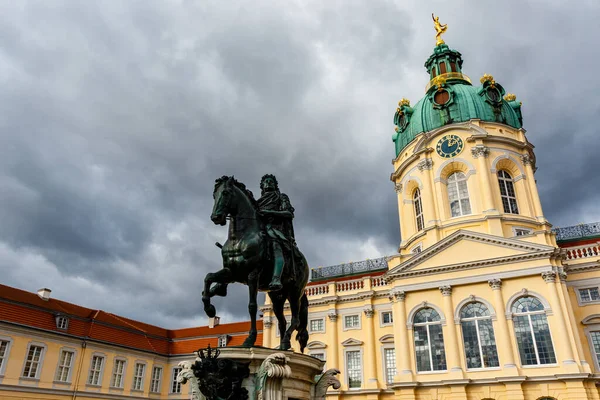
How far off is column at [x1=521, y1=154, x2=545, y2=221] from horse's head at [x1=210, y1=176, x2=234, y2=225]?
34.4 m

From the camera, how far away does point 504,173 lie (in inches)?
1479

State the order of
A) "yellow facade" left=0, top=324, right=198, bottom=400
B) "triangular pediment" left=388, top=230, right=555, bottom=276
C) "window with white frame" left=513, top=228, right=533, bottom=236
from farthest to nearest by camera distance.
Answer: "window with white frame" left=513, top=228, right=533, bottom=236
"yellow facade" left=0, top=324, right=198, bottom=400
"triangular pediment" left=388, top=230, right=555, bottom=276

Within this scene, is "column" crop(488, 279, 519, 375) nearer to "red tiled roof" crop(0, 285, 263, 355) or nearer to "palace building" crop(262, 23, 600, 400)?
"palace building" crop(262, 23, 600, 400)

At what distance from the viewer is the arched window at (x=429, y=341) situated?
2972cm

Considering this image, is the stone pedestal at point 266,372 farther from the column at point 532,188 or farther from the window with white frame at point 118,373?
the window with white frame at point 118,373

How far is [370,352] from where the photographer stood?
35344 mm

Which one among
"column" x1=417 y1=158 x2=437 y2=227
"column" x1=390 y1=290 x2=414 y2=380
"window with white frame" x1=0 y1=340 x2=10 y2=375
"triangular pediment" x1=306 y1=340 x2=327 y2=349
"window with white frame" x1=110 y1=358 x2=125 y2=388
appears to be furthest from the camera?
"window with white frame" x1=110 y1=358 x2=125 y2=388

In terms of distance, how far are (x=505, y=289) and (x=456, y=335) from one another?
15.1 ft

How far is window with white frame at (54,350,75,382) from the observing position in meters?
35.6

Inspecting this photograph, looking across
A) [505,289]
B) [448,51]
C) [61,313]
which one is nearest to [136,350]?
[61,313]

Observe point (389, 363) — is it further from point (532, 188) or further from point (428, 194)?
point (532, 188)

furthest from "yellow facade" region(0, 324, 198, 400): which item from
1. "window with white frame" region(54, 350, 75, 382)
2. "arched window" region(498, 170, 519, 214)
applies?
"arched window" region(498, 170, 519, 214)

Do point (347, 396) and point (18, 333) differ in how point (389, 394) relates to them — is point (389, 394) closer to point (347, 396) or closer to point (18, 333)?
point (347, 396)

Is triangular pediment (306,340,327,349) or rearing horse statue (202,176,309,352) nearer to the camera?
rearing horse statue (202,176,309,352)
